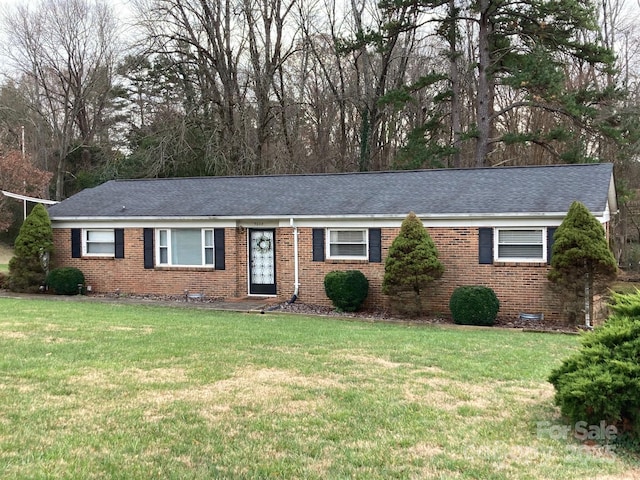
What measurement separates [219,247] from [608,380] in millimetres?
13601

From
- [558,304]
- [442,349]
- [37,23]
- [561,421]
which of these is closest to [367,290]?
[558,304]

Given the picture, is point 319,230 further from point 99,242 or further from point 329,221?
point 99,242

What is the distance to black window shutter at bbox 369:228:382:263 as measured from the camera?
50.8 feet

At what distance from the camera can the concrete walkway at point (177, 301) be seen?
15.5 meters

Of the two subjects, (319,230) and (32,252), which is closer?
(319,230)

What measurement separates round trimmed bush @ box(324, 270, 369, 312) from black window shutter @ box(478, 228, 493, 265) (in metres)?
3.00

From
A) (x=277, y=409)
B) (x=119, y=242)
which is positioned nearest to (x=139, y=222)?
(x=119, y=242)

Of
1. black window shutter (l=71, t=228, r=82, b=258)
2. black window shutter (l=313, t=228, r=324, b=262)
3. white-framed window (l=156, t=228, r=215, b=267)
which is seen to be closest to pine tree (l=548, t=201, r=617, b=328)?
black window shutter (l=313, t=228, r=324, b=262)

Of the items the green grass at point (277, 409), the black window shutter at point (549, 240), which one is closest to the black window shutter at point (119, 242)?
the green grass at point (277, 409)

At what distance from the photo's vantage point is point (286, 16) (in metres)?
31.7

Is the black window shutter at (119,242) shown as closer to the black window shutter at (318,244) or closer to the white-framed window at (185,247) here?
the white-framed window at (185,247)

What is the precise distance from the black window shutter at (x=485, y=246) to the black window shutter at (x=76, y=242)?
40.7ft

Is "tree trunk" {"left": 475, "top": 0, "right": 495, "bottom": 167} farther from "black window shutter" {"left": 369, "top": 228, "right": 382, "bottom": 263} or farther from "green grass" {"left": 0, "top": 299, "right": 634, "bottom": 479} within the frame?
Answer: "green grass" {"left": 0, "top": 299, "right": 634, "bottom": 479}

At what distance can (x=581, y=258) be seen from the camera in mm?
12656
